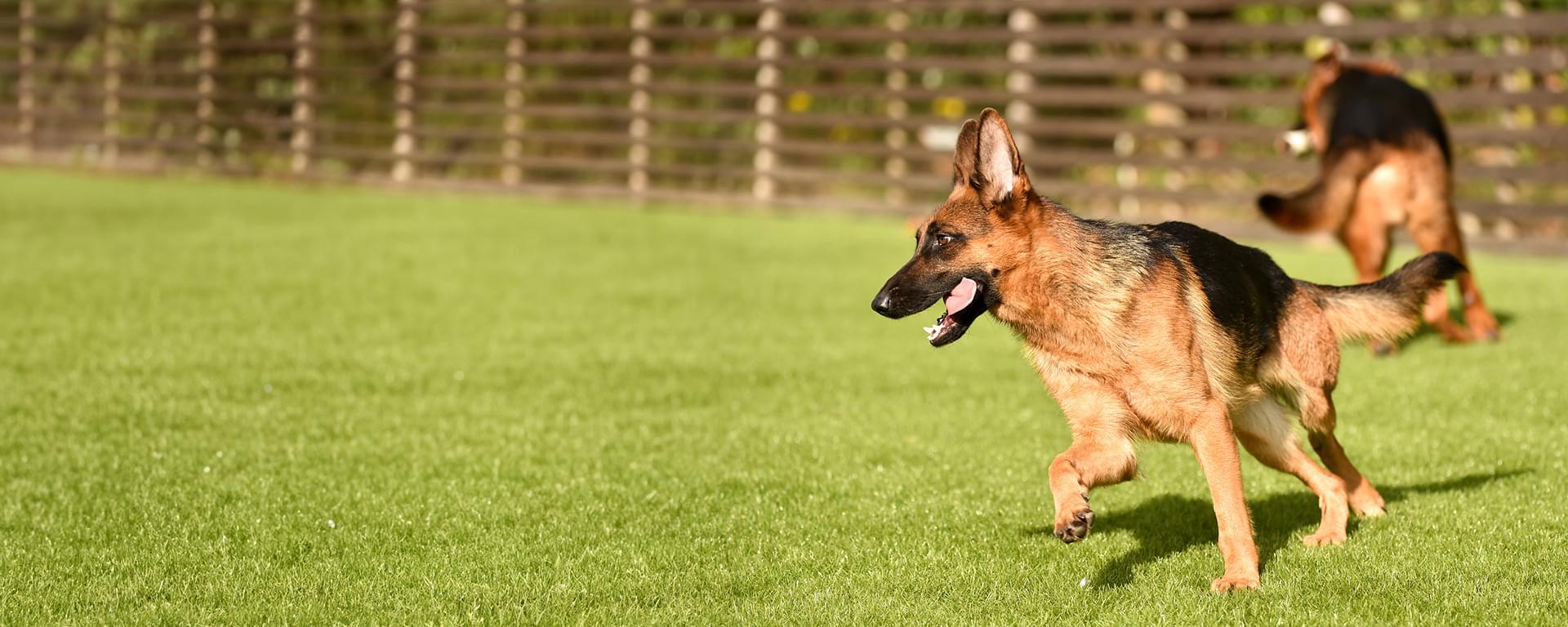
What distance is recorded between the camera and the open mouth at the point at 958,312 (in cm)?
401

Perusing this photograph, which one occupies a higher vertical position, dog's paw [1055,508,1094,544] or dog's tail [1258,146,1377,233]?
dog's tail [1258,146,1377,233]

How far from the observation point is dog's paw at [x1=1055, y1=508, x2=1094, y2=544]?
12.2 feet

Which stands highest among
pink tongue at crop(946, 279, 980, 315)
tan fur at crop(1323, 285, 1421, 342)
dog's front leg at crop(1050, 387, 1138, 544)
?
pink tongue at crop(946, 279, 980, 315)

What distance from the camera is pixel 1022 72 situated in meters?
16.1

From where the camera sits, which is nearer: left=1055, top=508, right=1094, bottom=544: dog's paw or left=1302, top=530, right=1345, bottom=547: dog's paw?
left=1055, top=508, right=1094, bottom=544: dog's paw

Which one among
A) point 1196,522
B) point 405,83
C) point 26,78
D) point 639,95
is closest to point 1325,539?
point 1196,522

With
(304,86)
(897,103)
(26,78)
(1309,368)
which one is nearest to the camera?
(1309,368)

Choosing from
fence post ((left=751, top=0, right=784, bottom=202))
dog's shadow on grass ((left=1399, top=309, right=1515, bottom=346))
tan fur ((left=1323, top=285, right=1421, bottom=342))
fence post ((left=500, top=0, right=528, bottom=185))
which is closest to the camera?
tan fur ((left=1323, top=285, right=1421, bottom=342))

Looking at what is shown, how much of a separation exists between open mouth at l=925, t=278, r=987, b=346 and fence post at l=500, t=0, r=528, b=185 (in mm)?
15182

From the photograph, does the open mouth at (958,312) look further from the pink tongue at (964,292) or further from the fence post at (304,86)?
the fence post at (304,86)

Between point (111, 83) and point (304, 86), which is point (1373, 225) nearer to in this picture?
point (304, 86)

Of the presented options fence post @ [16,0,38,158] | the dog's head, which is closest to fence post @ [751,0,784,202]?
fence post @ [16,0,38,158]

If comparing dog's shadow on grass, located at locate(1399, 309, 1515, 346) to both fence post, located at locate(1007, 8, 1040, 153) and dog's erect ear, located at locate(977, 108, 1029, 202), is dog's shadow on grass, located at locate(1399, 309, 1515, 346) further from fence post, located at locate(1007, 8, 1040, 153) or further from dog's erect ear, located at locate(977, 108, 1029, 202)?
fence post, located at locate(1007, 8, 1040, 153)

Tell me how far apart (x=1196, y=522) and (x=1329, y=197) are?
367cm
